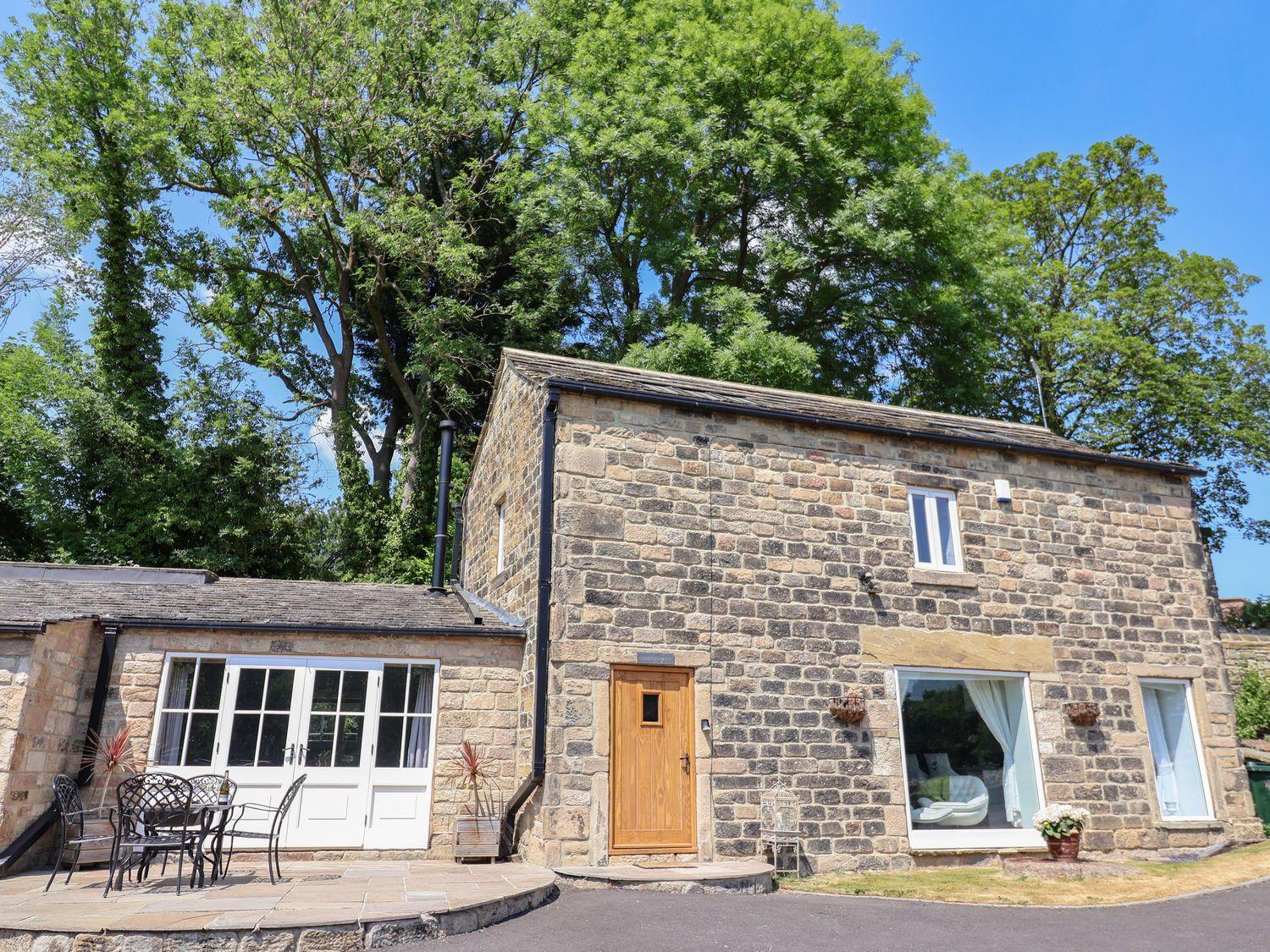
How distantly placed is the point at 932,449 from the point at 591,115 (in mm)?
13106

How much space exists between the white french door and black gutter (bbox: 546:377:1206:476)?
390 centimetres

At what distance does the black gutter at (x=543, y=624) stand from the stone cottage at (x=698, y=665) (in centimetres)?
4

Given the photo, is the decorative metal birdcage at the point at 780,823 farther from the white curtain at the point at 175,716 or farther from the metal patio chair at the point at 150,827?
the white curtain at the point at 175,716

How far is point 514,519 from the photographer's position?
36.3 feet

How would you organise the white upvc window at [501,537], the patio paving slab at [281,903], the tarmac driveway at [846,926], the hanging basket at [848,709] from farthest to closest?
the white upvc window at [501,537] → the hanging basket at [848,709] → the tarmac driveway at [846,926] → the patio paving slab at [281,903]

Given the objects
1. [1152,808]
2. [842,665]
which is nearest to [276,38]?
[842,665]

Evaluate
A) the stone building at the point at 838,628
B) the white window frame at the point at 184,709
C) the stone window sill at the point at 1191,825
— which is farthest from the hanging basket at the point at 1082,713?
the white window frame at the point at 184,709

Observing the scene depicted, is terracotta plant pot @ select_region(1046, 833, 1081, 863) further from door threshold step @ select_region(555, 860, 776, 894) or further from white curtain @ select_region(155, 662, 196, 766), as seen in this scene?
white curtain @ select_region(155, 662, 196, 766)

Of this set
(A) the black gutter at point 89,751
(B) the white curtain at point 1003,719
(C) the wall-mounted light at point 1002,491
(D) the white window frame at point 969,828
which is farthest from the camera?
(C) the wall-mounted light at point 1002,491

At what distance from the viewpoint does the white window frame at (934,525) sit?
10883 mm

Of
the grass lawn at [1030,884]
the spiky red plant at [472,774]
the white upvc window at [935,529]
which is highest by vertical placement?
the white upvc window at [935,529]

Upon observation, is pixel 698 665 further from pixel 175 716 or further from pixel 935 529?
pixel 175 716

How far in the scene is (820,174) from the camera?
20.4 m

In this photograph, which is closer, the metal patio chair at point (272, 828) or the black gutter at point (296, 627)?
the metal patio chair at point (272, 828)
